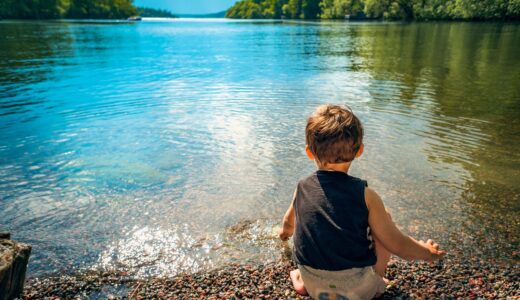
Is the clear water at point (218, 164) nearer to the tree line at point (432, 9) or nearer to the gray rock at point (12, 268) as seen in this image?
the gray rock at point (12, 268)

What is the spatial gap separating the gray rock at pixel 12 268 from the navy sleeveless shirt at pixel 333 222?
2825 mm

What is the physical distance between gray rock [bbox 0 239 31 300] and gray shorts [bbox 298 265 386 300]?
284 cm

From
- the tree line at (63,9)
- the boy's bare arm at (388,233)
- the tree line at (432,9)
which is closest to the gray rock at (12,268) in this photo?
the boy's bare arm at (388,233)

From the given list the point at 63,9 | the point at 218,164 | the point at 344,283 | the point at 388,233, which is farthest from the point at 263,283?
the point at 63,9

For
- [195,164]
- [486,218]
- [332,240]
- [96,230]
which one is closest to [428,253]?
[332,240]

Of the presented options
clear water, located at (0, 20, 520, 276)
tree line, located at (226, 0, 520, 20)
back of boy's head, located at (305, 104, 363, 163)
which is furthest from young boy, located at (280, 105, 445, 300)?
tree line, located at (226, 0, 520, 20)

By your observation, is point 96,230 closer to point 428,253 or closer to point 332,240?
point 332,240

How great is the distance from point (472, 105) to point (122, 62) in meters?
23.6

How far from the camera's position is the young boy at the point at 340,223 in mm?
2996

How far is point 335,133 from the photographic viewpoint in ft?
9.80

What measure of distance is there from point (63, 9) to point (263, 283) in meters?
162

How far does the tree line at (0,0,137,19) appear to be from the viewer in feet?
383

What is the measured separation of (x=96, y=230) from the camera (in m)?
5.55

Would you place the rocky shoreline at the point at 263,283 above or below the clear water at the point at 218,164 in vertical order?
above
